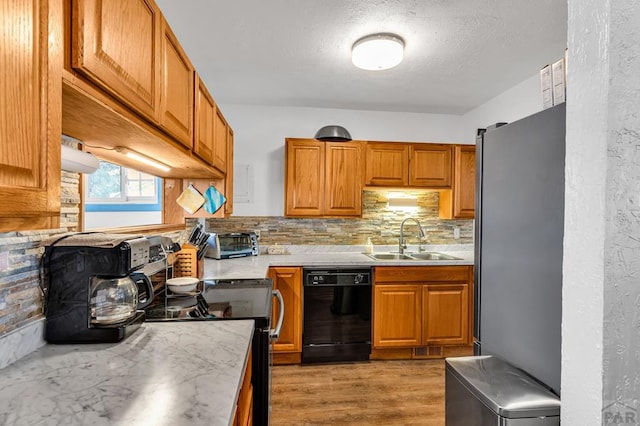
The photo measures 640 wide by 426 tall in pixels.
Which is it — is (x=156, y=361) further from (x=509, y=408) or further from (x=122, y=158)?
(x=122, y=158)

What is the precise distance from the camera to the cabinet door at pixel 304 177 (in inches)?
124

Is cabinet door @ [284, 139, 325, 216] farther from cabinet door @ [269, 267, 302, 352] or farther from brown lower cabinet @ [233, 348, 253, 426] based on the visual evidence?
brown lower cabinet @ [233, 348, 253, 426]

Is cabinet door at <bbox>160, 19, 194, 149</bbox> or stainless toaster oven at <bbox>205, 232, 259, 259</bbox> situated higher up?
cabinet door at <bbox>160, 19, 194, 149</bbox>

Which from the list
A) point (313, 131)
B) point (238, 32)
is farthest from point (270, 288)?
point (313, 131)

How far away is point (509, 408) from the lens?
103 cm

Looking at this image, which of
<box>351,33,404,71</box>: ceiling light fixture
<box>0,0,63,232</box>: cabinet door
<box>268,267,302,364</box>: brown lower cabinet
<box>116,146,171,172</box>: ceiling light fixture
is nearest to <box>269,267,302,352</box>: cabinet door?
<box>268,267,302,364</box>: brown lower cabinet

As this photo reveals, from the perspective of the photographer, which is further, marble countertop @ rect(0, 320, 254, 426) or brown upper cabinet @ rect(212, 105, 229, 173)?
brown upper cabinet @ rect(212, 105, 229, 173)

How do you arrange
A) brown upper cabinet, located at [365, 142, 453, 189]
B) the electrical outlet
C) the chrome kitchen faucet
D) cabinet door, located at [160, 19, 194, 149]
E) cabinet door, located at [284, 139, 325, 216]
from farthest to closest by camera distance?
the chrome kitchen faucet
brown upper cabinet, located at [365, 142, 453, 189]
cabinet door, located at [284, 139, 325, 216]
cabinet door, located at [160, 19, 194, 149]
the electrical outlet

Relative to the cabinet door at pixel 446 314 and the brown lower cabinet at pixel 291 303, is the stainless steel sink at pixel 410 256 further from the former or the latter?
the brown lower cabinet at pixel 291 303

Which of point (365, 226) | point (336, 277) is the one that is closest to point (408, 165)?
point (365, 226)

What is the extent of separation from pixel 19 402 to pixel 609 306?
4.63 feet

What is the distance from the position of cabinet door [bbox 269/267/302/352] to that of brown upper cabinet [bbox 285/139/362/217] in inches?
24.8

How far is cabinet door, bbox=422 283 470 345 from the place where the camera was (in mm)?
2977

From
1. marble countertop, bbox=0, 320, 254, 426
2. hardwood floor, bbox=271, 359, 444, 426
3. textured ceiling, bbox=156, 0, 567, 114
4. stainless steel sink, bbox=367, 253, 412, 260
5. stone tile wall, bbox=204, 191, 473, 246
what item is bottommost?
hardwood floor, bbox=271, 359, 444, 426
